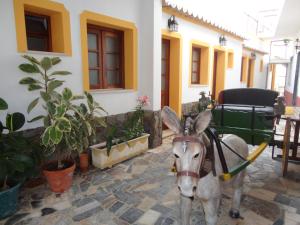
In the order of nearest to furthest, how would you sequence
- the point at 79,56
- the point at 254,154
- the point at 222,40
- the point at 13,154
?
the point at 254,154 < the point at 13,154 < the point at 79,56 < the point at 222,40

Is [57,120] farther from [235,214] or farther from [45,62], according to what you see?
[235,214]

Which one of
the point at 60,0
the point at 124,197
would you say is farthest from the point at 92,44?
the point at 124,197

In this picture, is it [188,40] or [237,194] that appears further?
[188,40]

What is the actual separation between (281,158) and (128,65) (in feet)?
10.4

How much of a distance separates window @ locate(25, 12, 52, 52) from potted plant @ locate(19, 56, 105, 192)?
1.96ft

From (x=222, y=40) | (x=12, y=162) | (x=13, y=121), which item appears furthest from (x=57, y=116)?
(x=222, y=40)

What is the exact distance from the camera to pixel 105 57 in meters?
4.27

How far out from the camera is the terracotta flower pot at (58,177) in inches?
113

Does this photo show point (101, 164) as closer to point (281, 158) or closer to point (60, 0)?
point (60, 0)

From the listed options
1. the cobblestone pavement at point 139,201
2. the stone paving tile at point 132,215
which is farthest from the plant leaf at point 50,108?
the stone paving tile at point 132,215

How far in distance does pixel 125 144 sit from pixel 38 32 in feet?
7.43

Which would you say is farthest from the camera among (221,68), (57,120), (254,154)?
(221,68)

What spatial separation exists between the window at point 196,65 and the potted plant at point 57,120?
4635 millimetres

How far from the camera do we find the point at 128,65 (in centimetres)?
452
